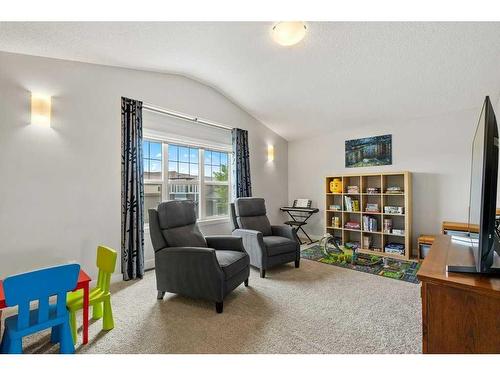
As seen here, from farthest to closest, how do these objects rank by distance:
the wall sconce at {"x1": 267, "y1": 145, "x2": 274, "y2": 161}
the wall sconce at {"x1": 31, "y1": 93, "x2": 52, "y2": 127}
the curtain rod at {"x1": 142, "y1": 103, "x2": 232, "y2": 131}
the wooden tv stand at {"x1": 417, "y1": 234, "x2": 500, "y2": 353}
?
the wall sconce at {"x1": 267, "y1": 145, "x2": 274, "y2": 161}, the curtain rod at {"x1": 142, "y1": 103, "x2": 232, "y2": 131}, the wall sconce at {"x1": 31, "y1": 93, "x2": 52, "y2": 127}, the wooden tv stand at {"x1": 417, "y1": 234, "x2": 500, "y2": 353}

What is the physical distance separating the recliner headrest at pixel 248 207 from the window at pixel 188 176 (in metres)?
0.79

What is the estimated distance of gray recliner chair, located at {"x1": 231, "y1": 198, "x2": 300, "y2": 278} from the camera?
2.89 meters

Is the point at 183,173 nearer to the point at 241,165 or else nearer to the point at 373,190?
the point at 241,165

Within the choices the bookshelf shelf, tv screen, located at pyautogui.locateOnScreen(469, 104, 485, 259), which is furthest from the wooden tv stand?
the bookshelf shelf

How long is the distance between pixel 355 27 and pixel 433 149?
8.33ft

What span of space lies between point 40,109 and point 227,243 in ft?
7.37

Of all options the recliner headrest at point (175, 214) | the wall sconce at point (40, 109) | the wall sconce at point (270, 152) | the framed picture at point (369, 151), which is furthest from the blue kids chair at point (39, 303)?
the framed picture at point (369, 151)

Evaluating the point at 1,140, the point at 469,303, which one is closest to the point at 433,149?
the point at 469,303

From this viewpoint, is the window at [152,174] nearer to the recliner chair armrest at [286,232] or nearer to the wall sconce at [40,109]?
the wall sconce at [40,109]

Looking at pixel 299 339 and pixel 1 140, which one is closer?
pixel 299 339

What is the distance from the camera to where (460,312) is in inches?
37.8

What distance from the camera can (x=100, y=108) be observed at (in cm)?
267

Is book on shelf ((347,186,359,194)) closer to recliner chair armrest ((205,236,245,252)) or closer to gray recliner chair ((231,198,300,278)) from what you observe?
gray recliner chair ((231,198,300,278))
